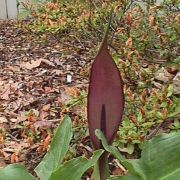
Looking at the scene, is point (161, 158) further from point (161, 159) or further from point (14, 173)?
point (14, 173)

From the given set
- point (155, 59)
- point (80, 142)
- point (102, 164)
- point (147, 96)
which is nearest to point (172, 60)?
point (155, 59)

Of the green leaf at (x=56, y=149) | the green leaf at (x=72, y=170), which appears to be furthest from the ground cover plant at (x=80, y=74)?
the green leaf at (x=72, y=170)

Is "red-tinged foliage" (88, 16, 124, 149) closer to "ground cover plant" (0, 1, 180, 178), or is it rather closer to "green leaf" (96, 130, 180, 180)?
"green leaf" (96, 130, 180, 180)

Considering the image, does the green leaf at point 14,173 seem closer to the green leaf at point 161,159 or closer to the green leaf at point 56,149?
the green leaf at point 56,149

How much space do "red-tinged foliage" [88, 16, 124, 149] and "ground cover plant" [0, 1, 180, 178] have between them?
0.73 meters

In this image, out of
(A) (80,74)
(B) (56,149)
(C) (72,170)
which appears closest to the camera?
(C) (72,170)

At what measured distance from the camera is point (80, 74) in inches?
116

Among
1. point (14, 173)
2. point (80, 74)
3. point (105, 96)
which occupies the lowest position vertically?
point (80, 74)

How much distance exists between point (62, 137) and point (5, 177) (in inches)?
6.2

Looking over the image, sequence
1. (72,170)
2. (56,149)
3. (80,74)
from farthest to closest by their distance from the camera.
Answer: (80,74) < (56,149) < (72,170)

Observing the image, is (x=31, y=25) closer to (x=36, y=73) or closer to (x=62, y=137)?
(x=36, y=73)

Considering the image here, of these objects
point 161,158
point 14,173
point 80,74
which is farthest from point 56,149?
point 80,74

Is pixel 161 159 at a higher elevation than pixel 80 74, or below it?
higher

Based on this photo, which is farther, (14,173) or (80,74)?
(80,74)
